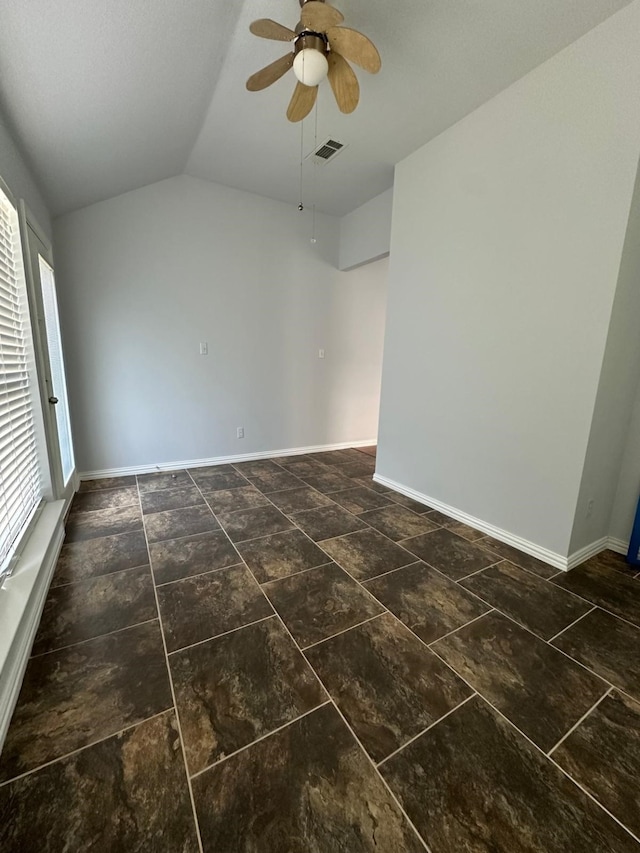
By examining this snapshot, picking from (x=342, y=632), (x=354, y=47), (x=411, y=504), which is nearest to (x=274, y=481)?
(x=411, y=504)

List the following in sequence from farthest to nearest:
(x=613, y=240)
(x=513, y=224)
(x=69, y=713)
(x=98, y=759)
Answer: (x=513, y=224), (x=613, y=240), (x=69, y=713), (x=98, y=759)

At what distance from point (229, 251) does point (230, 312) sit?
0.63 meters

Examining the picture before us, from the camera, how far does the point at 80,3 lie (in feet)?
4.56

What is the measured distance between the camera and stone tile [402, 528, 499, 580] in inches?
84.4

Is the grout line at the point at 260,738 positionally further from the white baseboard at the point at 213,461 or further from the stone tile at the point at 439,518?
the white baseboard at the point at 213,461

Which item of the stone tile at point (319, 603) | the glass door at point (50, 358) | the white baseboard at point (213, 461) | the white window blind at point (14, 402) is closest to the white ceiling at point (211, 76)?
the glass door at point (50, 358)

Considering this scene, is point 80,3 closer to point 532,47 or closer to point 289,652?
point 532,47

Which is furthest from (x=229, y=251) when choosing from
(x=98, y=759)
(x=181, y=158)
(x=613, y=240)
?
(x=98, y=759)

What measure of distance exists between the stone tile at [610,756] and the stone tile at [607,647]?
120 millimetres

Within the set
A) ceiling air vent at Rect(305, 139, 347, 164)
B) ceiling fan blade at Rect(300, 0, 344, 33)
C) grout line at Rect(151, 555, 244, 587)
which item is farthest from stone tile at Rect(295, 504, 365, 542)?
ceiling air vent at Rect(305, 139, 347, 164)

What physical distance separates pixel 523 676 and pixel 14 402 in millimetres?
2736

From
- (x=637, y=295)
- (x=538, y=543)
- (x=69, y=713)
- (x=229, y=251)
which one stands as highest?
(x=229, y=251)

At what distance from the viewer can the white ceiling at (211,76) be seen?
1.57 metres

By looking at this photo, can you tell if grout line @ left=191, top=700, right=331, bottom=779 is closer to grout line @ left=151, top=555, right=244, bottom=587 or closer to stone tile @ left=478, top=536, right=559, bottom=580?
Result: grout line @ left=151, top=555, right=244, bottom=587
